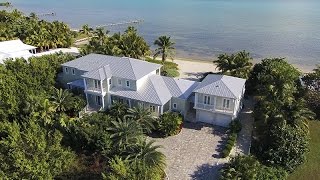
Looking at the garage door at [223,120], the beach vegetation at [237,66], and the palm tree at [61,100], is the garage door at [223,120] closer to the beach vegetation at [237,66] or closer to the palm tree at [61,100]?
the beach vegetation at [237,66]

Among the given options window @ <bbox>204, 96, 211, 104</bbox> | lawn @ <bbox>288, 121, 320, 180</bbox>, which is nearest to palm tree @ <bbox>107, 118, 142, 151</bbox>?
window @ <bbox>204, 96, 211, 104</bbox>

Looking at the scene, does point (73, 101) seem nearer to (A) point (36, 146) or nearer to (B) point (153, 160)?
(A) point (36, 146)

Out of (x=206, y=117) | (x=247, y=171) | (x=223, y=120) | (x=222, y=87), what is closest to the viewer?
(x=247, y=171)

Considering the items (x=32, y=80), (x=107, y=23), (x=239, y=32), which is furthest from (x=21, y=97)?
(x=107, y=23)

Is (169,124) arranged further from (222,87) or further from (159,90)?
(222,87)

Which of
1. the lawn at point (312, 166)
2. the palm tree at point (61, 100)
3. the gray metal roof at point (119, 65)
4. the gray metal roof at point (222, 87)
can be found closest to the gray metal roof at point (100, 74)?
the gray metal roof at point (119, 65)

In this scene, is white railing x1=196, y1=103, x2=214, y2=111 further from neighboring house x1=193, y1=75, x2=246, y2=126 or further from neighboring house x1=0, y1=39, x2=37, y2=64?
neighboring house x1=0, y1=39, x2=37, y2=64

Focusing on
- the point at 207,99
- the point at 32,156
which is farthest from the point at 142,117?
the point at 32,156
